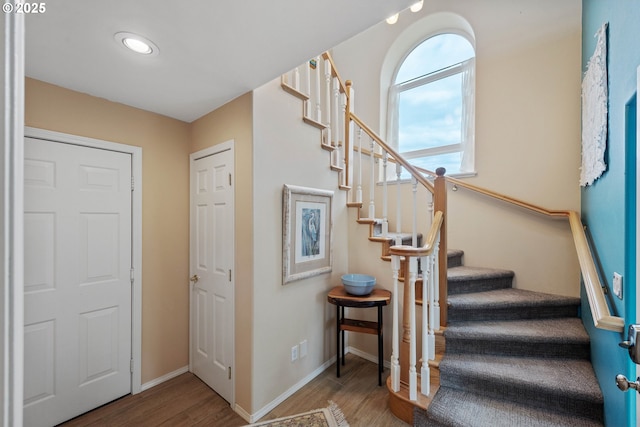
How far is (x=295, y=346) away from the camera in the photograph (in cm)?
225

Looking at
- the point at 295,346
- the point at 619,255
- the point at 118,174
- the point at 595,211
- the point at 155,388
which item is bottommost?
the point at 155,388

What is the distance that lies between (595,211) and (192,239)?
3167 millimetres

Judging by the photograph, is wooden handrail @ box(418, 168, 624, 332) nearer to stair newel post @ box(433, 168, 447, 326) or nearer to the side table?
stair newel post @ box(433, 168, 447, 326)

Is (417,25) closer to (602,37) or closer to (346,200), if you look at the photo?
(602,37)

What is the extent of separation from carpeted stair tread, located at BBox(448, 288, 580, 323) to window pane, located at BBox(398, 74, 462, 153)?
6.16 feet

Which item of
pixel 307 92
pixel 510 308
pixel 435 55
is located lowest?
pixel 510 308

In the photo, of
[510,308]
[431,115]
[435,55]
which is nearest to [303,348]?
[510,308]

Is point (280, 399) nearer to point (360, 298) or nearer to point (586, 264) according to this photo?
point (360, 298)

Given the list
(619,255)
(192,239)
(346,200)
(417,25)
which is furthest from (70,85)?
(417,25)

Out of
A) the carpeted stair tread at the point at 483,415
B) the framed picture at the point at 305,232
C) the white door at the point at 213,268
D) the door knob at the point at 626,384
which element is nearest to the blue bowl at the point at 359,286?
the framed picture at the point at 305,232

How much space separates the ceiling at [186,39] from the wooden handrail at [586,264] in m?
1.69

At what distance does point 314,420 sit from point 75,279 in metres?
1.96

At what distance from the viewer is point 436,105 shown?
11.1 feet

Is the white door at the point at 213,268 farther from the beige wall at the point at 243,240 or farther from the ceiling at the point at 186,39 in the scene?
the ceiling at the point at 186,39
